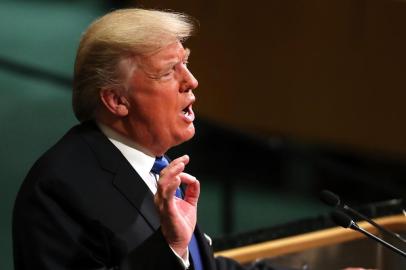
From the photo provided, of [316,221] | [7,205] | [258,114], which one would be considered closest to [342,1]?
[258,114]

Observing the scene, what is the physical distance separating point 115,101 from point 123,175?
0.45ft

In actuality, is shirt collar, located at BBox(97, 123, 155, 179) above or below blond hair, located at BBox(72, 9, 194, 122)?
below

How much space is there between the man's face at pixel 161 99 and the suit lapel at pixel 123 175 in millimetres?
51

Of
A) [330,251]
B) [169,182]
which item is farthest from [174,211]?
[330,251]

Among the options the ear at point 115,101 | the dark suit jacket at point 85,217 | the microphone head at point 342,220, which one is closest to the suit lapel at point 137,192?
the dark suit jacket at point 85,217

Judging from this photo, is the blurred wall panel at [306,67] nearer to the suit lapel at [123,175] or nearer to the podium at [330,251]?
the podium at [330,251]

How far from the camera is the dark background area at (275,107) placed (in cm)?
467

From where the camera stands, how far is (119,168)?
6.10ft

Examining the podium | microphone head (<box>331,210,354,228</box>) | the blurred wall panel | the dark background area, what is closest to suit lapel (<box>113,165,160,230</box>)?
microphone head (<box>331,210,354,228</box>)

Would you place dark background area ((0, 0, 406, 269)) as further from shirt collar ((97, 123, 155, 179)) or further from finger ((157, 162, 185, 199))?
finger ((157, 162, 185, 199))

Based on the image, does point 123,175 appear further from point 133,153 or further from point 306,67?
point 306,67

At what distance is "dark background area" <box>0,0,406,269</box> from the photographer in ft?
15.3

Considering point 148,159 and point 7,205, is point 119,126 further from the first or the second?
point 7,205

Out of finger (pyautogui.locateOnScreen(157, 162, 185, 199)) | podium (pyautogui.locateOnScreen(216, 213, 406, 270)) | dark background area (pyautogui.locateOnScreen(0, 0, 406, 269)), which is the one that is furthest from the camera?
dark background area (pyautogui.locateOnScreen(0, 0, 406, 269))
